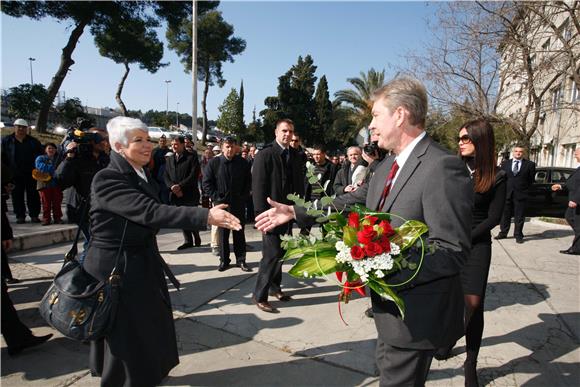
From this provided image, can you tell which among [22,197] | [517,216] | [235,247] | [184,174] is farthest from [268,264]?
[22,197]

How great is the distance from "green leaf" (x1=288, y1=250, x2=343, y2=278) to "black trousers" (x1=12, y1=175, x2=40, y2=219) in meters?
8.86

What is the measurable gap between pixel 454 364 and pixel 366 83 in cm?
3879

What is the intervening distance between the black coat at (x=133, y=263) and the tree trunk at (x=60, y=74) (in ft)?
86.6

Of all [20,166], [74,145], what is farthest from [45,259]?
[20,166]

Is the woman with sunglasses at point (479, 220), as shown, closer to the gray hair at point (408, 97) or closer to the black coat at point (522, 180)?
the gray hair at point (408, 97)

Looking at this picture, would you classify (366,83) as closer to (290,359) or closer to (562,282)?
(562,282)

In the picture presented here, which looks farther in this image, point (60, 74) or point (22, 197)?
point (60, 74)

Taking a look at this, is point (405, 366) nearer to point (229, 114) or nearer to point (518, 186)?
point (518, 186)

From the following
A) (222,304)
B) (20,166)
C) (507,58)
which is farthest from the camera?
(507,58)

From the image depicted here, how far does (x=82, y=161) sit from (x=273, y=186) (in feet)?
8.35

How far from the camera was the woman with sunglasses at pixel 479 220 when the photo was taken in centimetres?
293

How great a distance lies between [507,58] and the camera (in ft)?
45.4

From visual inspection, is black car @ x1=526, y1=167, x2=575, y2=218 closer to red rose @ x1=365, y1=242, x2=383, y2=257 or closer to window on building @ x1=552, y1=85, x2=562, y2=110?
window on building @ x1=552, y1=85, x2=562, y2=110

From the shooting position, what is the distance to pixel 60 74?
976 inches
